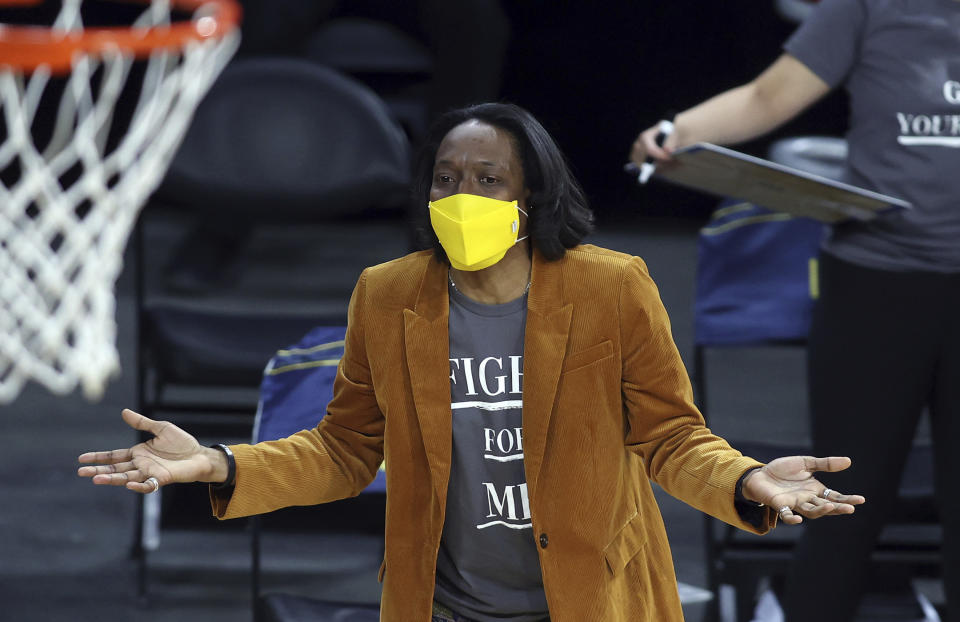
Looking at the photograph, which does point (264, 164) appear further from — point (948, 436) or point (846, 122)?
point (846, 122)

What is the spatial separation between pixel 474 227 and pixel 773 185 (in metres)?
0.95

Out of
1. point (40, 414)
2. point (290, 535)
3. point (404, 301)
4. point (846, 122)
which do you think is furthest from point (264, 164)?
point (846, 122)

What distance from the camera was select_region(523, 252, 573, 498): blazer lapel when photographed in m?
1.67

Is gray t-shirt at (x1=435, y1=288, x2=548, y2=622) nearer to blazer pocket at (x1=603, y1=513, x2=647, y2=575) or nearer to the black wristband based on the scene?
blazer pocket at (x1=603, y1=513, x2=647, y2=575)

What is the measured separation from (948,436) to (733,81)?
554cm

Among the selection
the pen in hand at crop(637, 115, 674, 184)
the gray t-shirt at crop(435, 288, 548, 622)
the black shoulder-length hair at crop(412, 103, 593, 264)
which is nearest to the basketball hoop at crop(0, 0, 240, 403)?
the pen in hand at crop(637, 115, 674, 184)

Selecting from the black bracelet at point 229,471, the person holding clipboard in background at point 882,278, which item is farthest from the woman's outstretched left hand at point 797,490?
the person holding clipboard in background at point 882,278

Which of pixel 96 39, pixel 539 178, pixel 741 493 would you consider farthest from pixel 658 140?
pixel 96 39

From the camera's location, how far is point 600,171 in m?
8.02

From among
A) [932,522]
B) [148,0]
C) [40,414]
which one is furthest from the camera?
[148,0]

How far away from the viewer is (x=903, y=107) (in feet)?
7.80

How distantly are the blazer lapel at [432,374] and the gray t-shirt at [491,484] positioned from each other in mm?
25

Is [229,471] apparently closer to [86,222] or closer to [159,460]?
[159,460]

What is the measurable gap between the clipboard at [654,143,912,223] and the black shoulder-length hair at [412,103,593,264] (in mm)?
533
